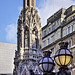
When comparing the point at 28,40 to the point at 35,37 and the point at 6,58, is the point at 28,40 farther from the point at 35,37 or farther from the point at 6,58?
the point at 6,58

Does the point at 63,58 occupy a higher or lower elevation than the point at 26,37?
lower

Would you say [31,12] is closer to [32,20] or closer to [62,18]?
[32,20]

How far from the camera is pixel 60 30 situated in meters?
51.8

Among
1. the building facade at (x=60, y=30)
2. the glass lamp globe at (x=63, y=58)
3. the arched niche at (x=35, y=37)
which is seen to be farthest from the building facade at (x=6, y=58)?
the glass lamp globe at (x=63, y=58)

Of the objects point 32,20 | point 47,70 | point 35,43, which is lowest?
point 47,70

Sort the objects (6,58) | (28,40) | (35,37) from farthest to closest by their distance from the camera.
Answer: (6,58), (35,37), (28,40)

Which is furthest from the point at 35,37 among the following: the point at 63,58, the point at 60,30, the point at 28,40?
the point at 63,58

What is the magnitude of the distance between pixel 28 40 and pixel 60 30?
26.4 ft

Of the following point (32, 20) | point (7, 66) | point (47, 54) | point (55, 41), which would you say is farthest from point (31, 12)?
point (7, 66)

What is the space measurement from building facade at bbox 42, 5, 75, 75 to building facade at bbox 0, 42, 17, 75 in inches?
1500

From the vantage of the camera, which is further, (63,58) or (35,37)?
(35,37)

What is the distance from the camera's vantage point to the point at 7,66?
94.8 meters

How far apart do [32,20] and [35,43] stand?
12.1ft

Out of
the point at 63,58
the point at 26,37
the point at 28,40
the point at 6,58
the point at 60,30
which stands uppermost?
the point at 60,30
